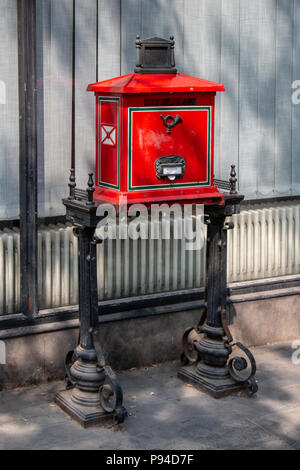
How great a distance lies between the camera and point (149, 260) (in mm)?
7688

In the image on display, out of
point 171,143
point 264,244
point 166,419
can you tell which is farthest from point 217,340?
point 171,143

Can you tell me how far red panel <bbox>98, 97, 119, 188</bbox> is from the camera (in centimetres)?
621

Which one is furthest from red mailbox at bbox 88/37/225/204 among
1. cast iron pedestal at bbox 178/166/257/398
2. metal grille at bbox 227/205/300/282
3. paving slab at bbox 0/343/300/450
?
metal grille at bbox 227/205/300/282

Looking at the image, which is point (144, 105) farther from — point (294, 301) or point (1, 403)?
point (294, 301)

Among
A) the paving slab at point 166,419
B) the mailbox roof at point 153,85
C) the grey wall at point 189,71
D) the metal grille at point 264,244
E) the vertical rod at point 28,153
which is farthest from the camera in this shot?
the metal grille at point 264,244

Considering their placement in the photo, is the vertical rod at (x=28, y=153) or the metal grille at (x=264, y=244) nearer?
the vertical rod at (x=28, y=153)

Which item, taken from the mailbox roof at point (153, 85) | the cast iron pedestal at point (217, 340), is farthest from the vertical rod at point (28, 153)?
the cast iron pedestal at point (217, 340)

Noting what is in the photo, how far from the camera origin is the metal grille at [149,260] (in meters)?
7.08

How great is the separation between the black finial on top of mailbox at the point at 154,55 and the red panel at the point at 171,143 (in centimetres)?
33

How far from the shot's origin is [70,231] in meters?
7.26

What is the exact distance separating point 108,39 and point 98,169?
143 centimetres

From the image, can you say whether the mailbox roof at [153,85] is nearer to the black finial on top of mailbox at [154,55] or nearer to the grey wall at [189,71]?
the black finial on top of mailbox at [154,55]

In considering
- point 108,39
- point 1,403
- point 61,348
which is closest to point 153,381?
point 61,348

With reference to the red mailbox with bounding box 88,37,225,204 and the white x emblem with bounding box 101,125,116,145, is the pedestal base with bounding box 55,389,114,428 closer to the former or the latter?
the red mailbox with bounding box 88,37,225,204
